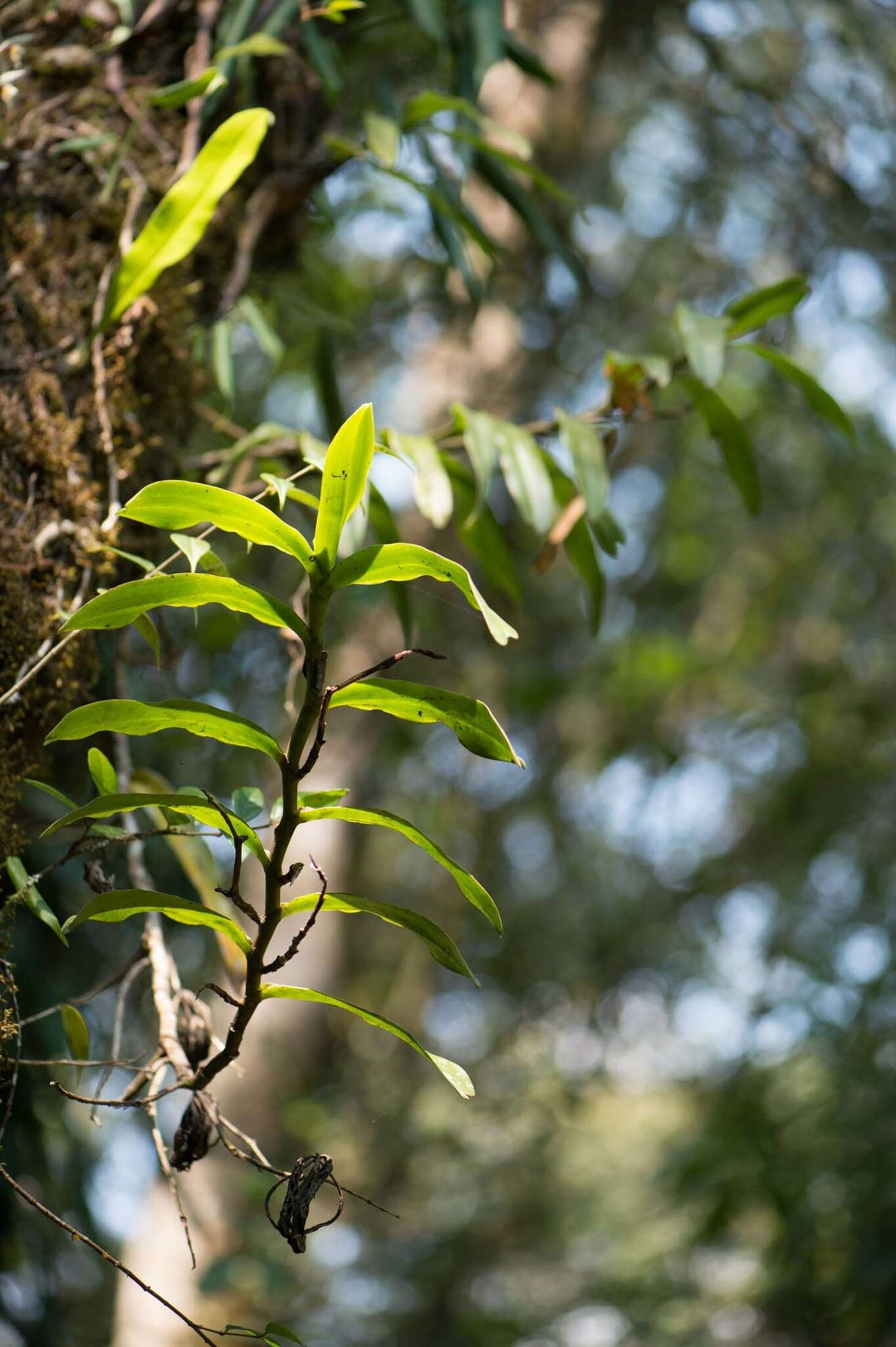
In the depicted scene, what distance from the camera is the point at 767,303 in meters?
1.00

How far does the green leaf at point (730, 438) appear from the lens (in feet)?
3.23

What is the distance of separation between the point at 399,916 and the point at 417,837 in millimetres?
43

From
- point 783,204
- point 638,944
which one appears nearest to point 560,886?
point 638,944

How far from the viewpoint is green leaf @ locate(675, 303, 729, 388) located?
92cm

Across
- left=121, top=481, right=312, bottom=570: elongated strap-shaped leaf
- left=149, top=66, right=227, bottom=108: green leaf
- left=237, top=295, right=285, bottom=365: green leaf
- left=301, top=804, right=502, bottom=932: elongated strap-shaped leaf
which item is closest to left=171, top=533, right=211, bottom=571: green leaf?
left=121, top=481, right=312, bottom=570: elongated strap-shaped leaf

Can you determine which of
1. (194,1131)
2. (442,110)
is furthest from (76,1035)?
(442,110)

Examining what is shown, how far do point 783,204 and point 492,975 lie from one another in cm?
231

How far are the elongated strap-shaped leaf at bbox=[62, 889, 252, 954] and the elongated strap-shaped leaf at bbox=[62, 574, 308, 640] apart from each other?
142mm

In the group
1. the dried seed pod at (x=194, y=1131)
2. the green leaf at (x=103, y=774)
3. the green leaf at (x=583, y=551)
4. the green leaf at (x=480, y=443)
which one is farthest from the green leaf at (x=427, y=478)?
the dried seed pod at (x=194, y=1131)

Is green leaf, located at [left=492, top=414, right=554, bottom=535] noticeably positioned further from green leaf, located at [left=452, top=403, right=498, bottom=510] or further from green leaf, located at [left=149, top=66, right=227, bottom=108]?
green leaf, located at [left=149, top=66, right=227, bottom=108]

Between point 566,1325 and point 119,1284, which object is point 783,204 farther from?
point 566,1325

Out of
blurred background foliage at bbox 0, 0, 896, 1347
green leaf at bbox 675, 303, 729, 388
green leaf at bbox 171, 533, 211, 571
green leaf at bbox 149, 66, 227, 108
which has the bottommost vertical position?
blurred background foliage at bbox 0, 0, 896, 1347

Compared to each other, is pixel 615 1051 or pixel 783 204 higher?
pixel 783 204

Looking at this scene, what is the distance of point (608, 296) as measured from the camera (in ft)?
10.3
